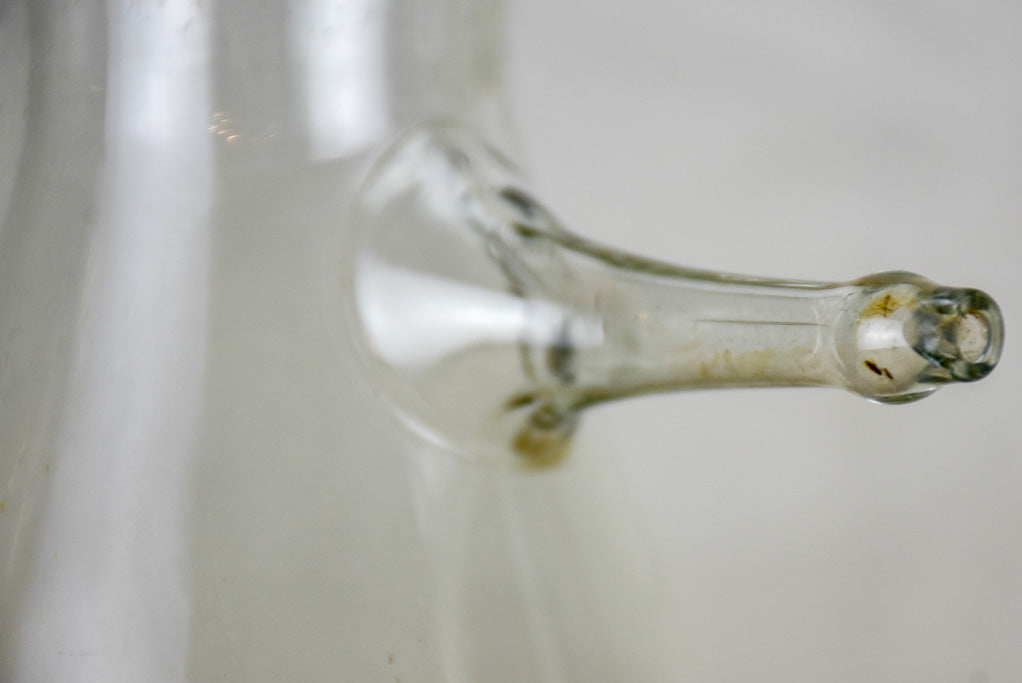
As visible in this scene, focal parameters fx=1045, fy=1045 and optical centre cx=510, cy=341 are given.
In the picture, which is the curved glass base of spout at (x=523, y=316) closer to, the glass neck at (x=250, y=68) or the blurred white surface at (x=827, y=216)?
the glass neck at (x=250, y=68)

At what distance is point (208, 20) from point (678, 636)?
0.95ft

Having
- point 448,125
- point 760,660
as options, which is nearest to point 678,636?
point 760,660

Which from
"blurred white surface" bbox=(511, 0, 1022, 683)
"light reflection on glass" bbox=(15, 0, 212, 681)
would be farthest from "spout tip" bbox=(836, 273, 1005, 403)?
"blurred white surface" bbox=(511, 0, 1022, 683)

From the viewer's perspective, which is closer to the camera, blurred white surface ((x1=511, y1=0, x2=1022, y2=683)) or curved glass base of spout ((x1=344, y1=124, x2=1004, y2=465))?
curved glass base of spout ((x1=344, y1=124, x2=1004, y2=465))

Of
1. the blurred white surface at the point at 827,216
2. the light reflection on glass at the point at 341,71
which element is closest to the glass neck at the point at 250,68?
the light reflection on glass at the point at 341,71

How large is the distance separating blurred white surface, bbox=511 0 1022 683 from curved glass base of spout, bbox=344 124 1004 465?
0.23 m

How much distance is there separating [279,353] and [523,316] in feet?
0.13

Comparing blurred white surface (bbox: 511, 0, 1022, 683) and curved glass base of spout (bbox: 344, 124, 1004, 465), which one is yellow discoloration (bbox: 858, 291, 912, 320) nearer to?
curved glass base of spout (bbox: 344, 124, 1004, 465)

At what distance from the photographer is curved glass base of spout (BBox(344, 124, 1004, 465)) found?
0.48ft

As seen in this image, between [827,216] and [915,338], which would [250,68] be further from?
[827,216]

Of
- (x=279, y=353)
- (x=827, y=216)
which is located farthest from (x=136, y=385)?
(x=827, y=216)

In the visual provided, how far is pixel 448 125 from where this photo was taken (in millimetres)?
191

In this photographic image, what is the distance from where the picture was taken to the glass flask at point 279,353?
6.4 inches

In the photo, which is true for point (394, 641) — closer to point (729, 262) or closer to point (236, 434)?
point (236, 434)
